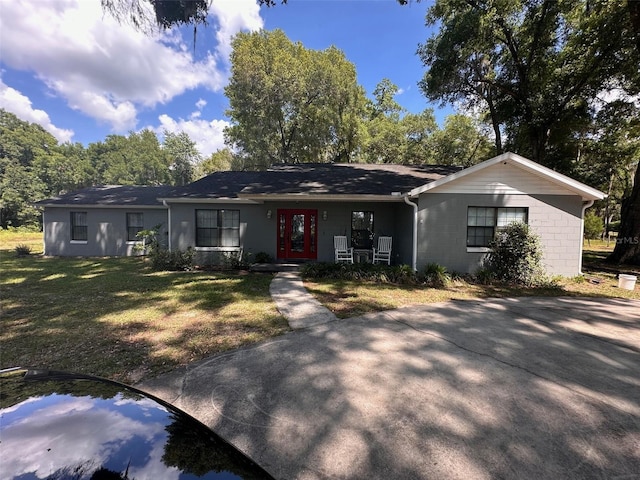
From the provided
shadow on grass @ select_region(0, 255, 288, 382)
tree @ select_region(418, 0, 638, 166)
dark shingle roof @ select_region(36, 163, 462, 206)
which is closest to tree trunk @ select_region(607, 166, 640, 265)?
tree @ select_region(418, 0, 638, 166)

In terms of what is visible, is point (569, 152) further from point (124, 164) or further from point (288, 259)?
point (124, 164)

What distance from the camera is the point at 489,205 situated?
362 inches

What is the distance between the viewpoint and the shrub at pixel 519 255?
8.66m

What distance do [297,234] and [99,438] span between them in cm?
1032

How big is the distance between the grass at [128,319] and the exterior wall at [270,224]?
2144 millimetres

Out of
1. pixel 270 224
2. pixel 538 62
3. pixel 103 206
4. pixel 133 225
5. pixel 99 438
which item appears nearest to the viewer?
pixel 99 438

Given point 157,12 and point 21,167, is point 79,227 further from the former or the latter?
point 21,167

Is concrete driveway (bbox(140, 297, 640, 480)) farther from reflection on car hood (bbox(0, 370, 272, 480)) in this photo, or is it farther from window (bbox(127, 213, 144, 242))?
window (bbox(127, 213, 144, 242))

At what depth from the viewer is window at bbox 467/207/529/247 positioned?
9.29 meters

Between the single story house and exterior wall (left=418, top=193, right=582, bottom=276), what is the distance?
0.10 feet

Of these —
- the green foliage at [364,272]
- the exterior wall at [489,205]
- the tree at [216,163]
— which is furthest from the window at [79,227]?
the tree at [216,163]

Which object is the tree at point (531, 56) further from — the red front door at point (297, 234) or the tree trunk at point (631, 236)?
the red front door at point (297, 234)

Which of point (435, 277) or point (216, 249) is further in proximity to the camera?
point (216, 249)

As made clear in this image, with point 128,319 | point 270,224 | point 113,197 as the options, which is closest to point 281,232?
point 270,224
